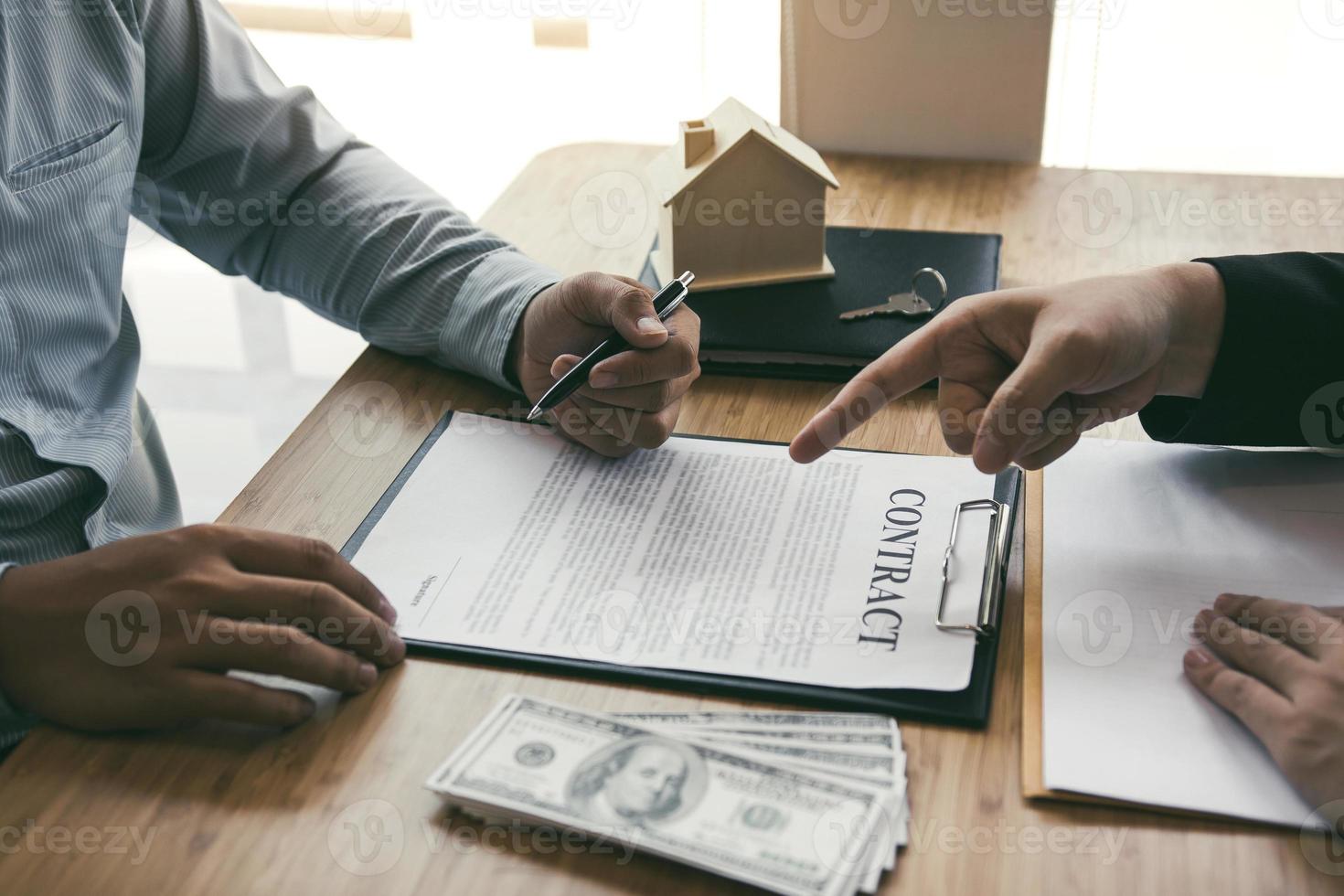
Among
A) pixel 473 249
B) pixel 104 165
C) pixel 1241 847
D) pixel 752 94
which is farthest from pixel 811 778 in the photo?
pixel 752 94

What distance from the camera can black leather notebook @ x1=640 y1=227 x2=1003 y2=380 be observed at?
1.04m

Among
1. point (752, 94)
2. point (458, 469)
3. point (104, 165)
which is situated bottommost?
point (752, 94)

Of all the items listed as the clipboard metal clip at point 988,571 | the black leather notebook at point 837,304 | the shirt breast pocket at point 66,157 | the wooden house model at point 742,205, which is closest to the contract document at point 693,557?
the clipboard metal clip at point 988,571

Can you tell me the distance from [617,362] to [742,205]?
305 mm

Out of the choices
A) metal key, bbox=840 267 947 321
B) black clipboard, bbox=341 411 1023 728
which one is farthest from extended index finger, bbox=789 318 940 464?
metal key, bbox=840 267 947 321

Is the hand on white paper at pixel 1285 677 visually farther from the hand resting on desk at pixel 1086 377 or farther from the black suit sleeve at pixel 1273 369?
the black suit sleeve at pixel 1273 369

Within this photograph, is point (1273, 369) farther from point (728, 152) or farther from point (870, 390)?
point (728, 152)

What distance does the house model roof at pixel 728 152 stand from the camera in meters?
1.10

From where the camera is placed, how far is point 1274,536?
788 mm

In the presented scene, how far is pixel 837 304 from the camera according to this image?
43.7 inches

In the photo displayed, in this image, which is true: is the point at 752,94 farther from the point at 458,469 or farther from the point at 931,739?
the point at 931,739

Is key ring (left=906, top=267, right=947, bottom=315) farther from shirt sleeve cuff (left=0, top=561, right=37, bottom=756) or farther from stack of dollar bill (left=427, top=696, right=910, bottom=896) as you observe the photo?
shirt sleeve cuff (left=0, top=561, right=37, bottom=756)

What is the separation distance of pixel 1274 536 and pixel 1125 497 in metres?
0.10

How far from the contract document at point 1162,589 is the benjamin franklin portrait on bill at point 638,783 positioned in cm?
20
